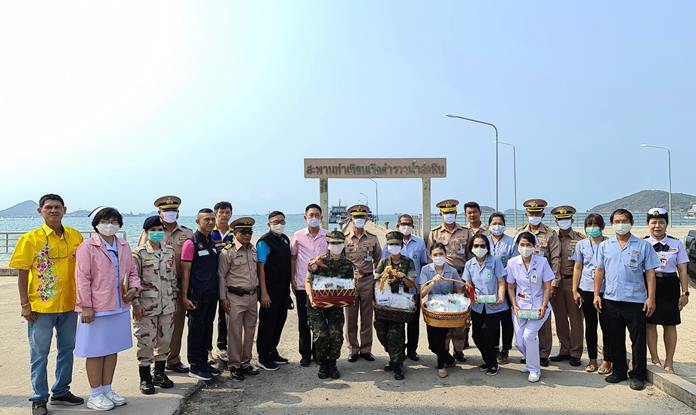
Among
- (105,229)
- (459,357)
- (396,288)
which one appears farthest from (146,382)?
(459,357)

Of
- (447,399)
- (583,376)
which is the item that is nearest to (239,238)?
(447,399)

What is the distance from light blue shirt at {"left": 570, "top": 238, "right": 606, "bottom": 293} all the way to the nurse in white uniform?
0.47 meters

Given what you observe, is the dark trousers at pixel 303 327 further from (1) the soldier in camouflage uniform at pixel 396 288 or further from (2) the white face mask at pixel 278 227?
(1) the soldier in camouflage uniform at pixel 396 288

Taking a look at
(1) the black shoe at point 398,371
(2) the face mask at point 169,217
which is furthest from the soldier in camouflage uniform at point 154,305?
(1) the black shoe at point 398,371

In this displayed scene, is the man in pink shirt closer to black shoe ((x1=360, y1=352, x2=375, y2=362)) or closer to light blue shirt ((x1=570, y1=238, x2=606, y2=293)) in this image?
black shoe ((x1=360, y1=352, x2=375, y2=362))

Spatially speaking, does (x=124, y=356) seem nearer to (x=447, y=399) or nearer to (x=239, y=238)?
(x=239, y=238)

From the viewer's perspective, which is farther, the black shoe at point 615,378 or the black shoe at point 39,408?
the black shoe at point 615,378

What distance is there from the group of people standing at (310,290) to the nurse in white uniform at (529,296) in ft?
0.05

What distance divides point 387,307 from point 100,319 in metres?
2.81

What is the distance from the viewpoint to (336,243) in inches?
207

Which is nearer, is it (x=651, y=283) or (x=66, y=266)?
(x=66, y=266)

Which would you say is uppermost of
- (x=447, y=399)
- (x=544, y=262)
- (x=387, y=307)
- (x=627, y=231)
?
(x=627, y=231)

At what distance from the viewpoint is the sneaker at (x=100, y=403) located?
4137 millimetres

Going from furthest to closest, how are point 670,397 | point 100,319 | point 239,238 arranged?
point 239,238, point 670,397, point 100,319
